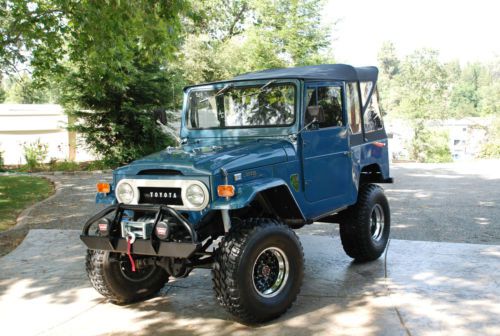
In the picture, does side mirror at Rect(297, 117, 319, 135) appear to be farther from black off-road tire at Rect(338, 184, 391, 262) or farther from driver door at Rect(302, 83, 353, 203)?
black off-road tire at Rect(338, 184, 391, 262)

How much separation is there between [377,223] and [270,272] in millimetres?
2461

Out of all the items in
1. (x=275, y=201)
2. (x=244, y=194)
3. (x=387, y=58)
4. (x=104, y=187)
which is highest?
(x=387, y=58)

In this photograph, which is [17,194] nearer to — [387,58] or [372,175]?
[372,175]

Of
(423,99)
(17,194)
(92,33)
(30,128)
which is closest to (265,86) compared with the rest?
(92,33)

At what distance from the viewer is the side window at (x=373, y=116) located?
629 cm

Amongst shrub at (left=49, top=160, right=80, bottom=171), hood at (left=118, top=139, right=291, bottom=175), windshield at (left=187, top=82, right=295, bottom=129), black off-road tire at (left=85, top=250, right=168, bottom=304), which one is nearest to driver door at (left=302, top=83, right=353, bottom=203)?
windshield at (left=187, top=82, right=295, bottom=129)

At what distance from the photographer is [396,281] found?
17.7ft

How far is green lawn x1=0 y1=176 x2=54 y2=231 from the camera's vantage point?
975 cm

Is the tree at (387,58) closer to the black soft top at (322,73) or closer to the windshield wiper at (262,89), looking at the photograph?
the black soft top at (322,73)

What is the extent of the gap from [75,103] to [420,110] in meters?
24.9

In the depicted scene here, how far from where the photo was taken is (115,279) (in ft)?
15.8

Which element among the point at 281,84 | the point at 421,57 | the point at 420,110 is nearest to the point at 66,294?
the point at 281,84

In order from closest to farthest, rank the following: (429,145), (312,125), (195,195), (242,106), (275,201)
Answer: (195,195) → (275,201) → (312,125) → (242,106) → (429,145)

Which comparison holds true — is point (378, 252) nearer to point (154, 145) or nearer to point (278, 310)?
point (278, 310)
